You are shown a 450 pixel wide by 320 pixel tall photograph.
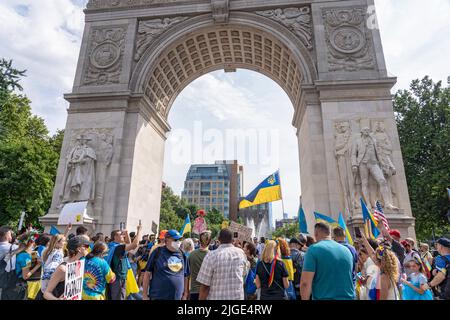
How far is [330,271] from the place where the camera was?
362 centimetres

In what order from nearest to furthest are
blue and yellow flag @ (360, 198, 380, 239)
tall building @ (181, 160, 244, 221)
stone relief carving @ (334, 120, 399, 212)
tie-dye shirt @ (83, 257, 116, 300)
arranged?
tie-dye shirt @ (83, 257, 116, 300)
blue and yellow flag @ (360, 198, 380, 239)
stone relief carving @ (334, 120, 399, 212)
tall building @ (181, 160, 244, 221)

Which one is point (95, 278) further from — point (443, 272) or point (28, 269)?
point (443, 272)

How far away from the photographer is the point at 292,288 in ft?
19.7

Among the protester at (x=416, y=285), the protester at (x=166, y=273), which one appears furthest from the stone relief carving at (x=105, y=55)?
the protester at (x=416, y=285)

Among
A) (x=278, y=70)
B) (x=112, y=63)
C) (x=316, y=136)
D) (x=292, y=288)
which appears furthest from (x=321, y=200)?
A: (x=112, y=63)

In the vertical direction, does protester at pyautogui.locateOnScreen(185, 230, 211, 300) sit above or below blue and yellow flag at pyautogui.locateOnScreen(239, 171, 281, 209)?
below

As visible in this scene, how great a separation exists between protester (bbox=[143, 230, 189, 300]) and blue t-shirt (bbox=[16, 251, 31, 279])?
2259 mm

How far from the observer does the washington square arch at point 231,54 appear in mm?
14039

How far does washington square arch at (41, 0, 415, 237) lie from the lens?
1404 cm

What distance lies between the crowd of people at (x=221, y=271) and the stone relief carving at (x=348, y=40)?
1242cm

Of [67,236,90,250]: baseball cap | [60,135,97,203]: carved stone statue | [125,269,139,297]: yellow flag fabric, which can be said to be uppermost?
[60,135,97,203]: carved stone statue

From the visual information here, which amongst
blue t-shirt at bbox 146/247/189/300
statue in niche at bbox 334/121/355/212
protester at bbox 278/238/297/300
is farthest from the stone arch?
blue t-shirt at bbox 146/247/189/300

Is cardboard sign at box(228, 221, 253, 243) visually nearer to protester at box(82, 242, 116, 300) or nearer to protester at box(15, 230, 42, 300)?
protester at box(82, 242, 116, 300)
